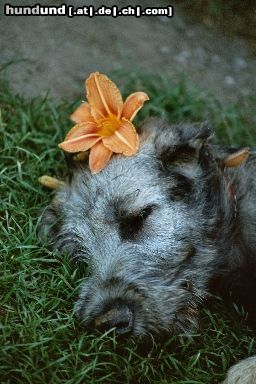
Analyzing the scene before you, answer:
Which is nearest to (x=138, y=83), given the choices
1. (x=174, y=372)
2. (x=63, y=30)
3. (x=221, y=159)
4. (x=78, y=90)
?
(x=78, y=90)

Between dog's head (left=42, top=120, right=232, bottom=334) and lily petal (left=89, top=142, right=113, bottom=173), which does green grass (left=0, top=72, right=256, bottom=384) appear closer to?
dog's head (left=42, top=120, right=232, bottom=334)

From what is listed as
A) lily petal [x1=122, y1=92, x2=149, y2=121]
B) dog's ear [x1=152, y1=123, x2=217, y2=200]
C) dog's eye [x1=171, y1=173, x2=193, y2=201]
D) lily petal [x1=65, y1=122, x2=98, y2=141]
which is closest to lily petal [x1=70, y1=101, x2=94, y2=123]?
lily petal [x1=65, y1=122, x2=98, y2=141]

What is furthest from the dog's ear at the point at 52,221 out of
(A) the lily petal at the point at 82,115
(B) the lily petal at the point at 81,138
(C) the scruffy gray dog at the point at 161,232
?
(A) the lily petal at the point at 82,115

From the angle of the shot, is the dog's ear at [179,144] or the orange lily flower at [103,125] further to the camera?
the dog's ear at [179,144]

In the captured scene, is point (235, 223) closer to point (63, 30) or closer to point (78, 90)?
point (78, 90)

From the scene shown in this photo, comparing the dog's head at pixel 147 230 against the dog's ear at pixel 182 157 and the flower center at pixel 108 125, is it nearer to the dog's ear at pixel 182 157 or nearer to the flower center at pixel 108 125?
the dog's ear at pixel 182 157

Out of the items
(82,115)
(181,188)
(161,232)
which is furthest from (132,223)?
(82,115)
